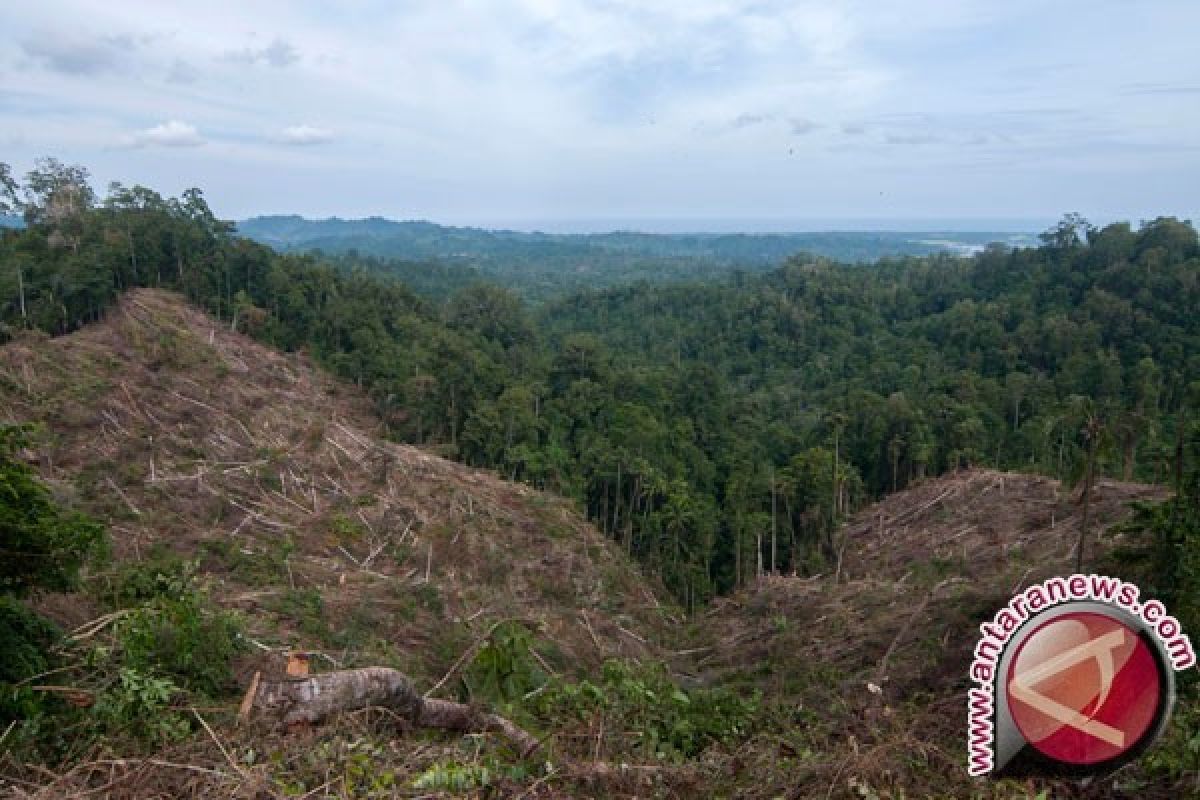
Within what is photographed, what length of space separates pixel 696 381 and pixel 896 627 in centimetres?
1910

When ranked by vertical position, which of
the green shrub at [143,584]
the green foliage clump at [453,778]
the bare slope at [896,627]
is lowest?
the bare slope at [896,627]

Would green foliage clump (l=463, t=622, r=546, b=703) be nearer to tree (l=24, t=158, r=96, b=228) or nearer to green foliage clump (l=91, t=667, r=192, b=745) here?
green foliage clump (l=91, t=667, r=192, b=745)

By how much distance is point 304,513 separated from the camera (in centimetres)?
1403

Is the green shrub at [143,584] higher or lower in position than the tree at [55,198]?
lower

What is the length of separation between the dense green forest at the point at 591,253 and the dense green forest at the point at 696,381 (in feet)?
103

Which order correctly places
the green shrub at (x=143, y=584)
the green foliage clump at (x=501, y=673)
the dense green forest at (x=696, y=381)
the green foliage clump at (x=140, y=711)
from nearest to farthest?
the green foliage clump at (x=140, y=711) < the green foliage clump at (x=501, y=673) < the green shrub at (x=143, y=584) < the dense green forest at (x=696, y=381)

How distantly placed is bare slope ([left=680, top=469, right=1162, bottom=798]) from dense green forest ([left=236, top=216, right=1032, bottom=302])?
48.2 meters

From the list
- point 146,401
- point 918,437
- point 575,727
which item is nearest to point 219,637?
point 575,727

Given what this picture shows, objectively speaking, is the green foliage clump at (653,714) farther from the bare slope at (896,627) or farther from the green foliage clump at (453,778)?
the green foliage clump at (453,778)

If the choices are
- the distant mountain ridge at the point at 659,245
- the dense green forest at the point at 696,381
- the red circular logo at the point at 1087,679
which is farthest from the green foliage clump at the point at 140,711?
the distant mountain ridge at the point at 659,245

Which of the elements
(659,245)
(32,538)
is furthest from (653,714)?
(659,245)

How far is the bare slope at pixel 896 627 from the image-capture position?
3.60 m

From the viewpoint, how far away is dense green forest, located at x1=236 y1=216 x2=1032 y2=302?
81.9 metres

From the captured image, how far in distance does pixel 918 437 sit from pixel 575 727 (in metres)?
19.6
